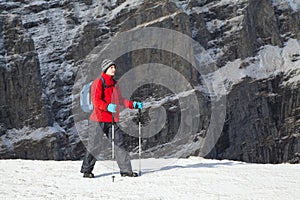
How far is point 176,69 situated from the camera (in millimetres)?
95312

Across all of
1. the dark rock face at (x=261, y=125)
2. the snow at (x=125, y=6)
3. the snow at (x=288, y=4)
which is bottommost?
the dark rock face at (x=261, y=125)

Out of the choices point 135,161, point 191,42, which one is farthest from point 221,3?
point 135,161

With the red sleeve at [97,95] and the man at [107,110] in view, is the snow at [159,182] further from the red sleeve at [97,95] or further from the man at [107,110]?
the red sleeve at [97,95]

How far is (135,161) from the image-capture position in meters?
10.8

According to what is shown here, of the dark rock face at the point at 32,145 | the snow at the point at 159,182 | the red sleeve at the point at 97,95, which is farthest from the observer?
the dark rock face at the point at 32,145

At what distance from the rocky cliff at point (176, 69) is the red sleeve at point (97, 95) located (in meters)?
76.9

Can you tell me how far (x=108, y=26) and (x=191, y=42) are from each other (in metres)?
17.5

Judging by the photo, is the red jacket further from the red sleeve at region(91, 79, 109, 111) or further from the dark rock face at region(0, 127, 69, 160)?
the dark rock face at region(0, 127, 69, 160)

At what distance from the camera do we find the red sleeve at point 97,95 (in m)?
7.85

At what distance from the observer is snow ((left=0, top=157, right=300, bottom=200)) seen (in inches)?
270

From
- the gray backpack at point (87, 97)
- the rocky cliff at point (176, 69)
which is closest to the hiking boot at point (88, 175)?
the gray backpack at point (87, 97)

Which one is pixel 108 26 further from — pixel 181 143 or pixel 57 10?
pixel 181 143

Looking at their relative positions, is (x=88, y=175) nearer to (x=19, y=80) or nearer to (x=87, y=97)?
(x=87, y=97)

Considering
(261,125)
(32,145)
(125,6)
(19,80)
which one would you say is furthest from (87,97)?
(125,6)
